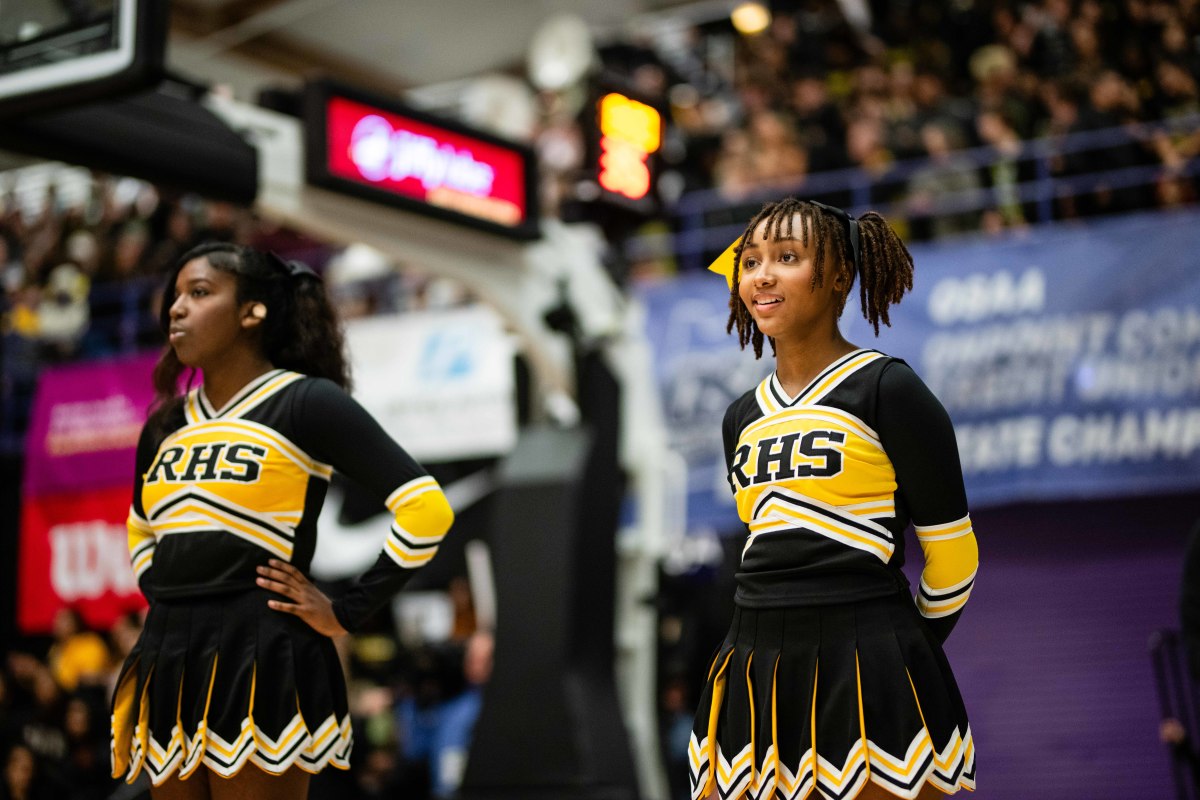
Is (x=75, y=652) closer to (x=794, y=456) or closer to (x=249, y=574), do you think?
(x=249, y=574)

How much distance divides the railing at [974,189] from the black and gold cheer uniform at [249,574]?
19.7ft

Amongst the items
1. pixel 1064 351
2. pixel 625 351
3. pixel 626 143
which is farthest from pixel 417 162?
pixel 1064 351

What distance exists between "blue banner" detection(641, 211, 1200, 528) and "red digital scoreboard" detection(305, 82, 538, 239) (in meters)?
2.19

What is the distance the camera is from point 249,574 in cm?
319

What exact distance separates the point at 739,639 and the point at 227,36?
564 inches

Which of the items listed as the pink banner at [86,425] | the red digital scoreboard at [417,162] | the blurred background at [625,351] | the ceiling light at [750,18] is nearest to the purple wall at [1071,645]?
the blurred background at [625,351]

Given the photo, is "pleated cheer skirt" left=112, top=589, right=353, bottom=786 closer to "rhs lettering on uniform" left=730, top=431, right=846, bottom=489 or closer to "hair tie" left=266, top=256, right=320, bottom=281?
"hair tie" left=266, top=256, right=320, bottom=281

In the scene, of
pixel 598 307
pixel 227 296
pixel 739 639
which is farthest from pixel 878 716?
pixel 598 307

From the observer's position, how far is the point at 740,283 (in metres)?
2.95

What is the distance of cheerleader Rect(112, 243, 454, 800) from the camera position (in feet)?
10.3

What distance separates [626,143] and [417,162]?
1307 millimetres

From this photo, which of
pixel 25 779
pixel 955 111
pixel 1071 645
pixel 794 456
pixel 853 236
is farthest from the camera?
pixel 955 111

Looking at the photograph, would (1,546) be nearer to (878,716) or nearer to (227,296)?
(227,296)

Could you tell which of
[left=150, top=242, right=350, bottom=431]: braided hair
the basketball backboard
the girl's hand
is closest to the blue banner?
the basketball backboard
